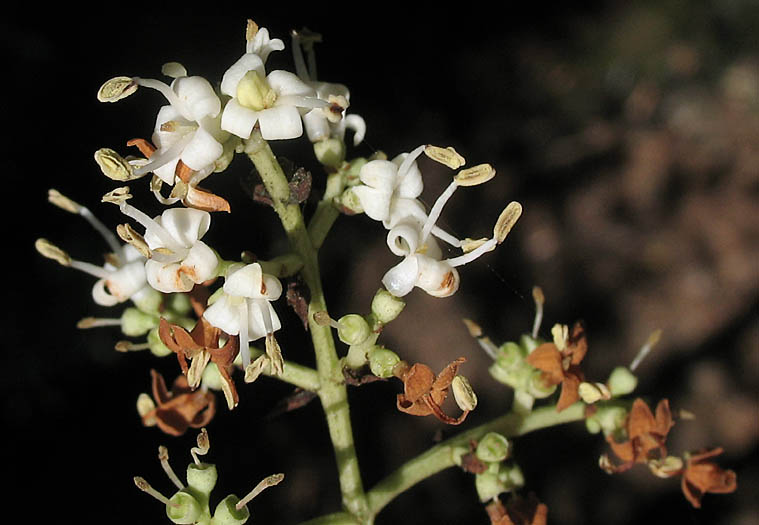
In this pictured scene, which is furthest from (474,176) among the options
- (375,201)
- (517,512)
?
(517,512)

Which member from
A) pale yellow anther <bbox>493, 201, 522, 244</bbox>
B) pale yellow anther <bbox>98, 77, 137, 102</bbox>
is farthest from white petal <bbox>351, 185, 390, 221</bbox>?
pale yellow anther <bbox>98, 77, 137, 102</bbox>

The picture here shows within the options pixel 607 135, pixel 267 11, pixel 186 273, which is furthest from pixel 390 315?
pixel 607 135

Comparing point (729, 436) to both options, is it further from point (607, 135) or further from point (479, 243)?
point (479, 243)

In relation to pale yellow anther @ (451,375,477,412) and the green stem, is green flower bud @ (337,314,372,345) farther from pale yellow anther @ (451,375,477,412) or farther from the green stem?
the green stem

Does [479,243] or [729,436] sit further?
[729,436]

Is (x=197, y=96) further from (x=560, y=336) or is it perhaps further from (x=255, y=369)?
(x=560, y=336)

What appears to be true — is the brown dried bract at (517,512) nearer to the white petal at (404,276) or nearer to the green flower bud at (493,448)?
the green flower bud at (493,448)

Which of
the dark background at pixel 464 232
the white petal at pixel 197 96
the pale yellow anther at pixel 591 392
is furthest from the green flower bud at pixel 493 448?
the dark background at pixel 464 232
